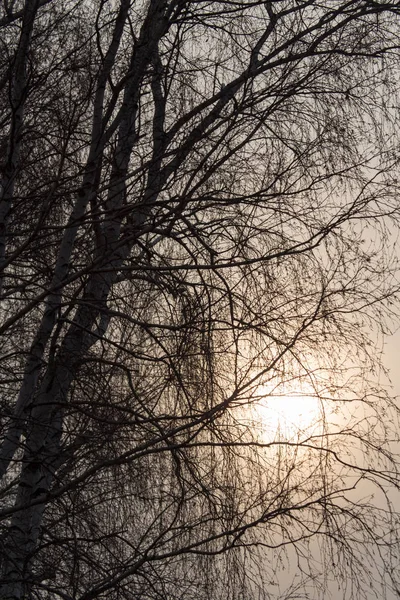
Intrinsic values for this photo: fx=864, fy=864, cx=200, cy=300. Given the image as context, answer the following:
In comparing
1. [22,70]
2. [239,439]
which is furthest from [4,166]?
[239,439]

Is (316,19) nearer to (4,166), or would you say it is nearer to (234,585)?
(4,166)

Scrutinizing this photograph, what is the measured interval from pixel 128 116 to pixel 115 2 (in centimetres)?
122

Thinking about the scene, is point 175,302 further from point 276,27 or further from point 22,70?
point 276,27

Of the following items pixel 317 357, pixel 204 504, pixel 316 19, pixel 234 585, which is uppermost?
pixel 316 19

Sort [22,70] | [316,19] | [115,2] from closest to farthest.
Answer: [22,70] → [316,19] → [115,2]

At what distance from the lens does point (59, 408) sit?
15.8ft

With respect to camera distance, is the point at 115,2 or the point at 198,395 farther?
the point at 115,2

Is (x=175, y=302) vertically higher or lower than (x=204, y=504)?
higher

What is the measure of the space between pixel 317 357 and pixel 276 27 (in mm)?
2174

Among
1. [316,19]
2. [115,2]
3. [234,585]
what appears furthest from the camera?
[115,2]

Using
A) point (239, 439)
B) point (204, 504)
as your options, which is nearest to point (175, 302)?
point (239, 439)

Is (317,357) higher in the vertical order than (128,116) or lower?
lower

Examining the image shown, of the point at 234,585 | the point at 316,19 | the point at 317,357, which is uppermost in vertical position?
the point at 316,19

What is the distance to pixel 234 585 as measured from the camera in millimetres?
4777
